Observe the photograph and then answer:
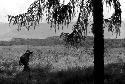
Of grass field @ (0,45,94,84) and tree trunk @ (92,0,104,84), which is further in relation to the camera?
grass field @ (0,45,94,84)

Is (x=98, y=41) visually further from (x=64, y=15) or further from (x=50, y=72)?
(x=50, y=72)

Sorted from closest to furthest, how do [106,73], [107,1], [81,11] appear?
1. [107,1]
2. [81,11]
3. [106,73]

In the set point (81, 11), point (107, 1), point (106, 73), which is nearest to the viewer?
point (107, 1)

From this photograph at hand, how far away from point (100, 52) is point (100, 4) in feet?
4.23

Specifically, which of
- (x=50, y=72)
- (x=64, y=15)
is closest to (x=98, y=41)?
(x=64, y=15)

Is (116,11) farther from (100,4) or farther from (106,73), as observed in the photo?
(106,73)

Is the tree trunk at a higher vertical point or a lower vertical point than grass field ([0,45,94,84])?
higher

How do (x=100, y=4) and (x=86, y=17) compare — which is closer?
(x=100, y=4)

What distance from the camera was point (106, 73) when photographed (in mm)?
11836

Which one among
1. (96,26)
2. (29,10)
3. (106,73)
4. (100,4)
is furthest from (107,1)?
(106,73)

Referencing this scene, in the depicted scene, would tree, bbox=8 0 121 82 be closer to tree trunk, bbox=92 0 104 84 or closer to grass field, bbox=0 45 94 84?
tree trunk, bbox=92 0 104 84

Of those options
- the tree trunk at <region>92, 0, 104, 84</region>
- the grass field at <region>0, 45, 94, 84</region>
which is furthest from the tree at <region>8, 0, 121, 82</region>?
the grass field at <region>0, 45, 94, 84</region>

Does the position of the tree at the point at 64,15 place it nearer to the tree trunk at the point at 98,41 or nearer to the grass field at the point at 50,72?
the tree trunk at the point at 98,41

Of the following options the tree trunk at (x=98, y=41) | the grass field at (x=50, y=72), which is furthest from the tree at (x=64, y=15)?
the grass field at (x=50, y=72)
